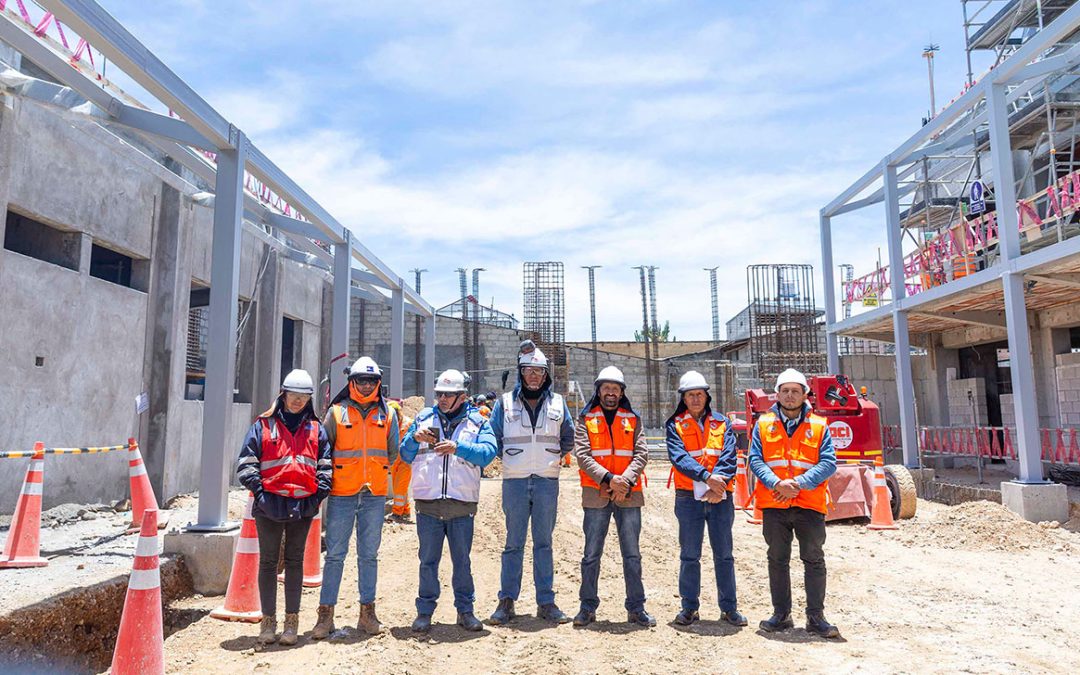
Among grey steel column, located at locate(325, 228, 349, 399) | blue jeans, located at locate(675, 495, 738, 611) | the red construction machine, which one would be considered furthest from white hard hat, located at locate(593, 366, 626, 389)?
the red construction machine

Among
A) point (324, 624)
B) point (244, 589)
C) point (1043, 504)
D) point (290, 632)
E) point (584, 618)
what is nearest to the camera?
point (290, 632)

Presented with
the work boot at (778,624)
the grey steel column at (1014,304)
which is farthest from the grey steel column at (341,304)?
the grey steel column at (1014,304)

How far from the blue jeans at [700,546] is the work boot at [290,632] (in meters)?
2.53

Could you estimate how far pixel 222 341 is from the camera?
6051mm

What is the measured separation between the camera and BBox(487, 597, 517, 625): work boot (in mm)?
4816

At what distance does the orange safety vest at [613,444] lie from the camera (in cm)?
493

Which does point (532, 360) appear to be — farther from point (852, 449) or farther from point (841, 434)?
point (852, 449)

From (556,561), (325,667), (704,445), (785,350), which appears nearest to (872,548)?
(556,561)

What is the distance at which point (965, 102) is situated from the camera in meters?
10.7

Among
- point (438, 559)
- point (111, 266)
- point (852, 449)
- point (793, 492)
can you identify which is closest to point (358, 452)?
point (438, 559)

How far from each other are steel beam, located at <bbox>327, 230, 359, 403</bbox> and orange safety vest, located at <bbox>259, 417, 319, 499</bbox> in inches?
177

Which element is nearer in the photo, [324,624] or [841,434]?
[324,624]

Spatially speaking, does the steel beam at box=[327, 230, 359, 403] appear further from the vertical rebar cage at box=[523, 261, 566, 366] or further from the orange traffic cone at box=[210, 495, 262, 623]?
the vertical rebar cage at box=[523, 261, 566, 366]

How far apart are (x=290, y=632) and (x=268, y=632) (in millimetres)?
153
